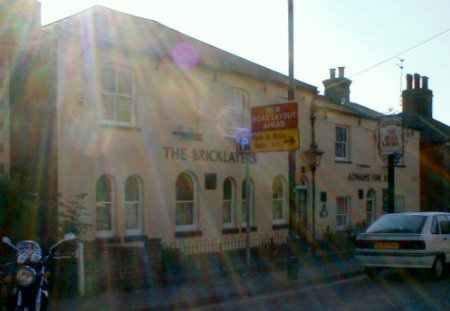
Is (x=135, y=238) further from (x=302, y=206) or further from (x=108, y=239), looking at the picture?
(x=302, y=206)

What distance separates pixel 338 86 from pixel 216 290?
20103 millimetres

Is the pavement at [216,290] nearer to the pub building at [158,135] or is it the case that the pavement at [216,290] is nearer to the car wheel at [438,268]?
the pub building at [158,135]

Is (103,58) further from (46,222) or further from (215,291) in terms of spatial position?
(215,291)

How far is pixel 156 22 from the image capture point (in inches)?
802

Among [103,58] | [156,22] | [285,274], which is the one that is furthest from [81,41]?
[285,274]

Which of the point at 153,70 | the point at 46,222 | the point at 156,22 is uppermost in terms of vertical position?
the point at 156,22

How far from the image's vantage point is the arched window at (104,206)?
50.1 ft

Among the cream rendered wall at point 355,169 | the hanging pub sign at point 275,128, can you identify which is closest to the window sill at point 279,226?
the cream rendered wall at point 355,169

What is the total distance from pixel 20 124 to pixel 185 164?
195 inches

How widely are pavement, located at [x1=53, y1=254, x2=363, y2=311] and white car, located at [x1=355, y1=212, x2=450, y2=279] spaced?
1054 mm

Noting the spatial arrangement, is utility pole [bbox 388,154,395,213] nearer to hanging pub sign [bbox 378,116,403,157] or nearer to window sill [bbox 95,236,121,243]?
hanging pub sign [bbox 378,116,403,157]

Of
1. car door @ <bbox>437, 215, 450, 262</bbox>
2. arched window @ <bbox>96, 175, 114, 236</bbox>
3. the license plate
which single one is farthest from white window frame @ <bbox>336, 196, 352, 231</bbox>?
arched window @ <bbox>96, 175, 114, 236</bbox>

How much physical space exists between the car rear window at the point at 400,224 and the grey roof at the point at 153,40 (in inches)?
278

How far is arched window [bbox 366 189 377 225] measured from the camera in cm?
2758
